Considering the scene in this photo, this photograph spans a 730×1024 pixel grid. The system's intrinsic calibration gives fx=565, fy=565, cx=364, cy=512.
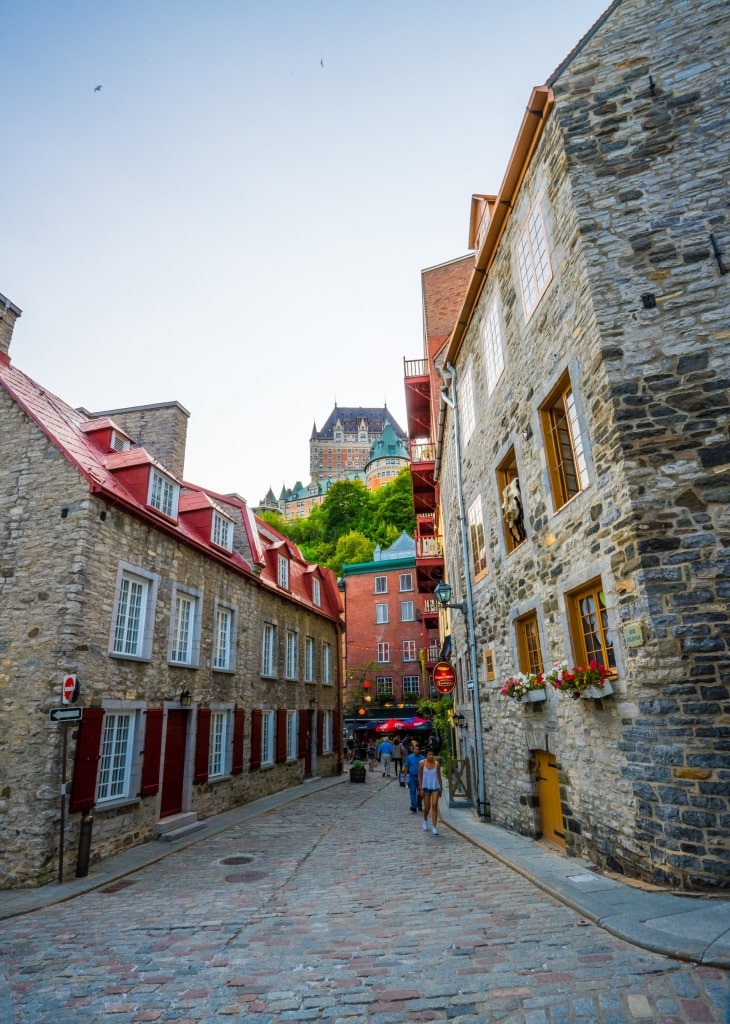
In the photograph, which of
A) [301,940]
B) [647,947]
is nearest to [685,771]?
[647,947]

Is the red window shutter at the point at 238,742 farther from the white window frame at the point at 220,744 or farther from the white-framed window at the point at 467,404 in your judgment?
the white-framed window at the point at 467,404

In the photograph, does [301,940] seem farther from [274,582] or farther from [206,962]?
[274,582]

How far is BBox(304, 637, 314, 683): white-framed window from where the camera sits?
2180 cm

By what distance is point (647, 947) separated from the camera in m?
4.43

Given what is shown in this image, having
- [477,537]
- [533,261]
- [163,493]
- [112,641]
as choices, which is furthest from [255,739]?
[533,261]

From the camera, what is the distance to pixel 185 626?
13469 millimetres

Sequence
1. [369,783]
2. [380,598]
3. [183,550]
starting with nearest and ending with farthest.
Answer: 1. [183,550]
2. [369,783]
3. [380,598]

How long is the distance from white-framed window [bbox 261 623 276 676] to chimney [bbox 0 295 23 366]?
405 inches

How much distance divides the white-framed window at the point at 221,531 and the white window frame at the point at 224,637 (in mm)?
1728

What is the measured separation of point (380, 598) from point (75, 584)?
108ft

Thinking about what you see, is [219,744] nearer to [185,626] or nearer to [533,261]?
[185,626]

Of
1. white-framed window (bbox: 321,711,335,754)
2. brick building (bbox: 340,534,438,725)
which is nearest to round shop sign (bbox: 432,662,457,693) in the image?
white-framed window (bbox: 321,711,335,754)

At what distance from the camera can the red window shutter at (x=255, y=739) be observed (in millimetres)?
16469

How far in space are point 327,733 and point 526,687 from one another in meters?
17.3
